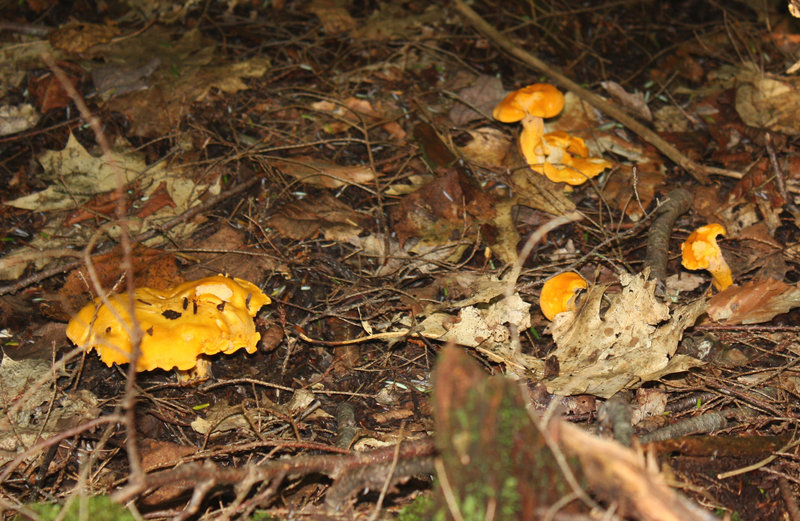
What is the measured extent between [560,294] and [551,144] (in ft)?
4.92

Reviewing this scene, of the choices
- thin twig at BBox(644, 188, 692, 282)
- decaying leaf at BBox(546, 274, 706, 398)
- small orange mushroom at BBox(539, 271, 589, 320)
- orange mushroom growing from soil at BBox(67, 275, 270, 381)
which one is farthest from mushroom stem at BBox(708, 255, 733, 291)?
orange mushroom growing from soil at BBox(67, 275, 270, 381)

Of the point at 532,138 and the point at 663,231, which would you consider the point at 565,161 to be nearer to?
the point at 532,138

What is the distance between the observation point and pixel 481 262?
4141mm

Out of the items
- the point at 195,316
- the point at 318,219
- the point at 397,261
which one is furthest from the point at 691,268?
the point at 195,316

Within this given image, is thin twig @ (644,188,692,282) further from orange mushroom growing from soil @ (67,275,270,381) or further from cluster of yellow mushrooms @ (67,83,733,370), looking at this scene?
orange mushroom growing from soil @ (67,275,270,381)

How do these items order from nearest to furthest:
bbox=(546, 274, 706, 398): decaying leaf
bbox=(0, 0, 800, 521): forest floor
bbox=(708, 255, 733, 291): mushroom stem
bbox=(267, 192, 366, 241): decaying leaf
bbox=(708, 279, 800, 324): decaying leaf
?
1. bbox=(0, 0, 800, 521): forest floor
2. bbox=(546, 274, 706, 398): decaying leaf
3. bbox=(708, 279, 800, 324): decaying leaf
4. bbox=(708, 255, 733, 291): mushroom stem
5. bbox=(267, 192, 366, 241): decaying leaf

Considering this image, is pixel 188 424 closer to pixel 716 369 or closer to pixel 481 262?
pixel 481 262

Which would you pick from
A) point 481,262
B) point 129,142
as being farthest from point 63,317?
point 481,262

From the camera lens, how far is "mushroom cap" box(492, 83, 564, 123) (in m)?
4.57

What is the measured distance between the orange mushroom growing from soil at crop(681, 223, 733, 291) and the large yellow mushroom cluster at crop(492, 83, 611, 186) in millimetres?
967

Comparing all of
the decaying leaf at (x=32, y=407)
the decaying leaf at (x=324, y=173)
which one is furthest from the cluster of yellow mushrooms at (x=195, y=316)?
the decaying leaf at (x=324, y=173)

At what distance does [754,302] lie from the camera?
3.66 meters

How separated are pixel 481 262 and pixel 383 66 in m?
2.44

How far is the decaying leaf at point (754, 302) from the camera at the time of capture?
3.63m
